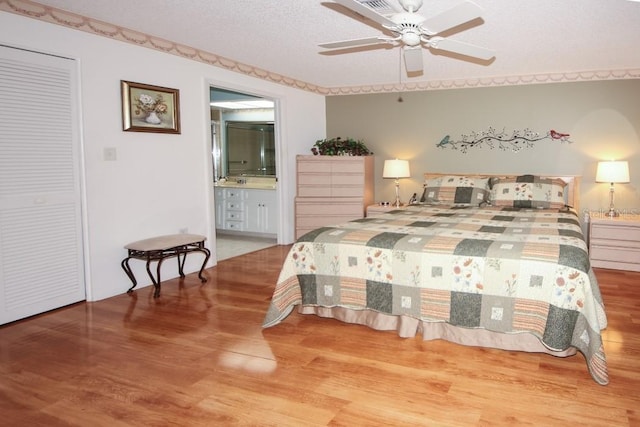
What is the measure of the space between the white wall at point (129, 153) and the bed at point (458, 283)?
163cm

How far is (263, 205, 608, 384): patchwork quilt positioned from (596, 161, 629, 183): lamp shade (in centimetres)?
165

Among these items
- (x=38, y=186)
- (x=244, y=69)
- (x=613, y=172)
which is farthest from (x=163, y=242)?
(x=613, y=172)

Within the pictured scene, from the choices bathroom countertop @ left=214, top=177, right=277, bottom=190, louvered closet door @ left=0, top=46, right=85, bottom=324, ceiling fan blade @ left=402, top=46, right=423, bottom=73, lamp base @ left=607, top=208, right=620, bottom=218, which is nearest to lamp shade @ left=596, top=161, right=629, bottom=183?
lamp base @ left=607, top=208, right=620, bottom=218

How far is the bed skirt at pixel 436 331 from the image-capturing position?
8.59 ft

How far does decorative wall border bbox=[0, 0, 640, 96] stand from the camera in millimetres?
3268

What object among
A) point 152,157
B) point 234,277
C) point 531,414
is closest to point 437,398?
point 531,414

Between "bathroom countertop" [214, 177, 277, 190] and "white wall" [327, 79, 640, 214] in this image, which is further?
"bathroom countertop" [214, 177, 277, 190]

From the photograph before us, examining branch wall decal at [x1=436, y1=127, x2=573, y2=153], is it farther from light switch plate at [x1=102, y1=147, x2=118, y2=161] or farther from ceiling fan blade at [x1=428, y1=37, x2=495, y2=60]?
light switch plate at [x1=102, y1=147, x2=118, y2=161]

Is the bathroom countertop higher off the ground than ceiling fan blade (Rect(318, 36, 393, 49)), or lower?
lower

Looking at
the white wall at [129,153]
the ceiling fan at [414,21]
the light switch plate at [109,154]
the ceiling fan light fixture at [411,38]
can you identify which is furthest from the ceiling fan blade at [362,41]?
the light switch plate at [109,154]

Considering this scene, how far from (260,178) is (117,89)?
3.27 metres

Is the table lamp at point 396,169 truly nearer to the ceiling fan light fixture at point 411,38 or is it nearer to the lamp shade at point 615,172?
the lamp shade at point 615,172

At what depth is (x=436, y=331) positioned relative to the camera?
284cm

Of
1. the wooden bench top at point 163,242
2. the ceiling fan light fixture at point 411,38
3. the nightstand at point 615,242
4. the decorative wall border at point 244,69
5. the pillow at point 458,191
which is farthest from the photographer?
the pillow at point 458,191
